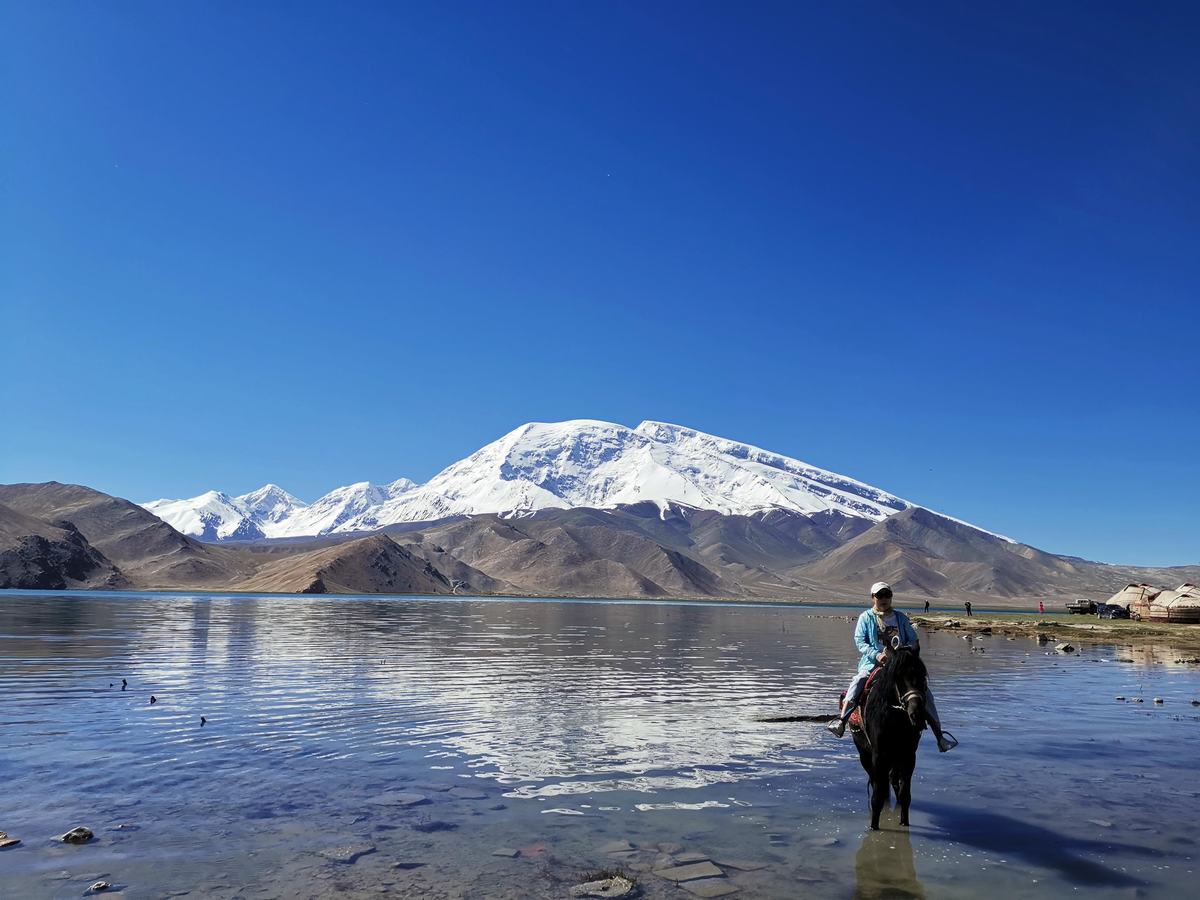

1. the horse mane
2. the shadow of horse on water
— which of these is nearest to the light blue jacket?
the horse mane

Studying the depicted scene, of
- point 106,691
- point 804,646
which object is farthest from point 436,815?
point 804,646

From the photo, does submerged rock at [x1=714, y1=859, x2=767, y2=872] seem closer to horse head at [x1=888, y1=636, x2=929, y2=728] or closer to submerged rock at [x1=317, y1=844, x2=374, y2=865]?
horse head at [x1=888, y1=636, x2=929, y2=728]

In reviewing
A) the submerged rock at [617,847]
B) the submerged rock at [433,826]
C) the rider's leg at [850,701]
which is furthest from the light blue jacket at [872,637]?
the submerged rock at [433,826]

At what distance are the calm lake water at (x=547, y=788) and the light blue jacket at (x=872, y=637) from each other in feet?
7.80

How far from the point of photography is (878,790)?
12.4m

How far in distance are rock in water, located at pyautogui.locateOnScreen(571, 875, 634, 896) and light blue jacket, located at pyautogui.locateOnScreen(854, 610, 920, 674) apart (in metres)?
5.72

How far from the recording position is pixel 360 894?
9.32 metres

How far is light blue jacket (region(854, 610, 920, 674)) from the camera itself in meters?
13.5

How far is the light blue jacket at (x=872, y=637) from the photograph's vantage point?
13.5 meters

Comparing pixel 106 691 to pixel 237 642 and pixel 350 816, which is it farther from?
pixel 237 642

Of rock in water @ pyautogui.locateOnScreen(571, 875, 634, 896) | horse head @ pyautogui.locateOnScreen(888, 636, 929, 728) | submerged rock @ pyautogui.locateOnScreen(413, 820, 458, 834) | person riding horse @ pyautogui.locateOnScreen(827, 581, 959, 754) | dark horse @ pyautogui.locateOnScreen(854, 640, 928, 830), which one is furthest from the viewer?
person riding horse @ pyautogui.locateOnScreen(827, 581, 959, 754)

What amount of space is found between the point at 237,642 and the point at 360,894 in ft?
140

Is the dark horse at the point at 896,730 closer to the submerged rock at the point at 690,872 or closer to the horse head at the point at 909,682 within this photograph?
the horse head at the point at 909,682

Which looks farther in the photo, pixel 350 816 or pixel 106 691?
pixel 106 691
